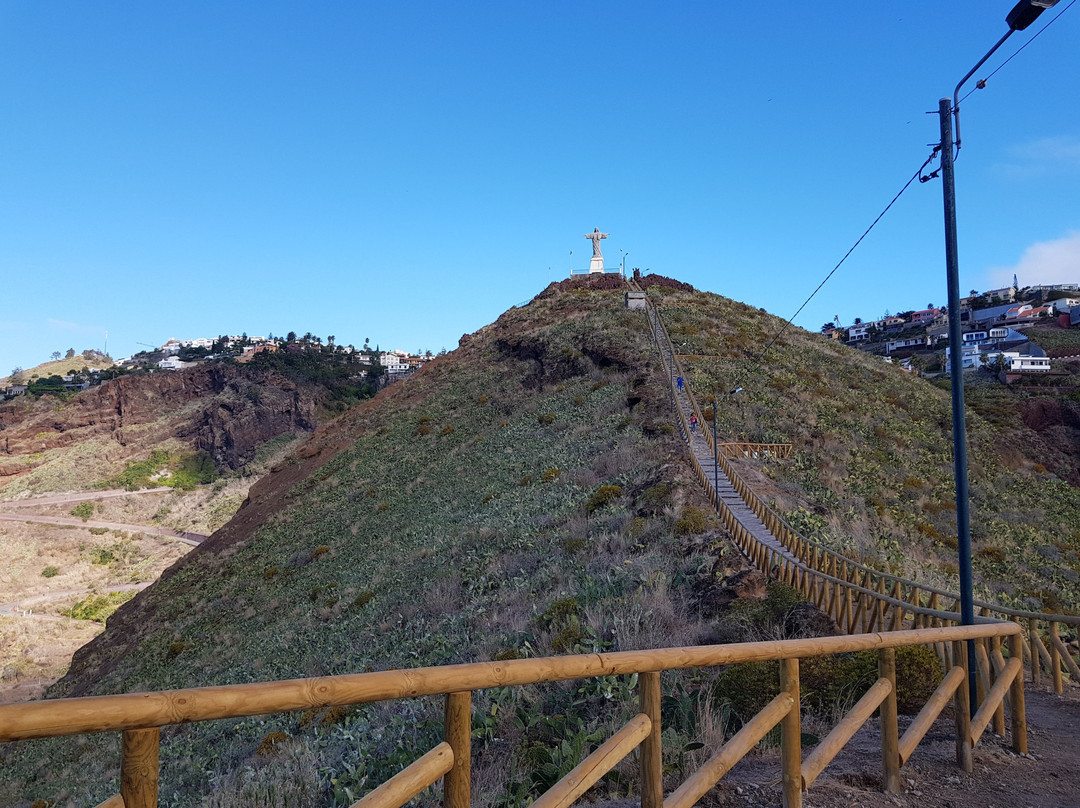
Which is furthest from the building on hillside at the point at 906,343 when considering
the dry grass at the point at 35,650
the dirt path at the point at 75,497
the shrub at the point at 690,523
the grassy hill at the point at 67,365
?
the grassy hill at the point at 67,365

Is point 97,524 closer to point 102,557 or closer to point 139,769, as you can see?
point 102,557

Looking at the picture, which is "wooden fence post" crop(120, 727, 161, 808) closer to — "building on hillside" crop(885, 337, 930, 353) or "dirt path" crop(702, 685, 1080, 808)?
"dirt path" crop(702, 685, 1080, 808)

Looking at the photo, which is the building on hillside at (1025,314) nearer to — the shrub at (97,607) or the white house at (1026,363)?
the white house at (1026,363)

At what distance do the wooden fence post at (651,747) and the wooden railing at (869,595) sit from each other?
12.2ft

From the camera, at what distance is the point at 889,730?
4562 millimetres

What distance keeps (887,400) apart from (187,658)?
35381 millimetres

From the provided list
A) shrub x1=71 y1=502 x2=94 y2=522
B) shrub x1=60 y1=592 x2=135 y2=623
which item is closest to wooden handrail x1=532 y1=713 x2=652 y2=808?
shrub x1=60 y1=592 x2=135 y2=623

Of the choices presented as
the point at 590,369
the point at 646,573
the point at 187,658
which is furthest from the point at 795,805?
the point at 590,369

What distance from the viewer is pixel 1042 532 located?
24219 mm

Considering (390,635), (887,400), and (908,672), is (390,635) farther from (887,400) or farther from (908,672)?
(887,400)

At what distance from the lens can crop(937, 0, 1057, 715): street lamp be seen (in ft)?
18.8

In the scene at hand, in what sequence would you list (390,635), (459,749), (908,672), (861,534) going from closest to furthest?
(459,749)
(908,672)
(390,635)
(861,534)

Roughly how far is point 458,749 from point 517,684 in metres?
0.31

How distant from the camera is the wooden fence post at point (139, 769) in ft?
6.30
